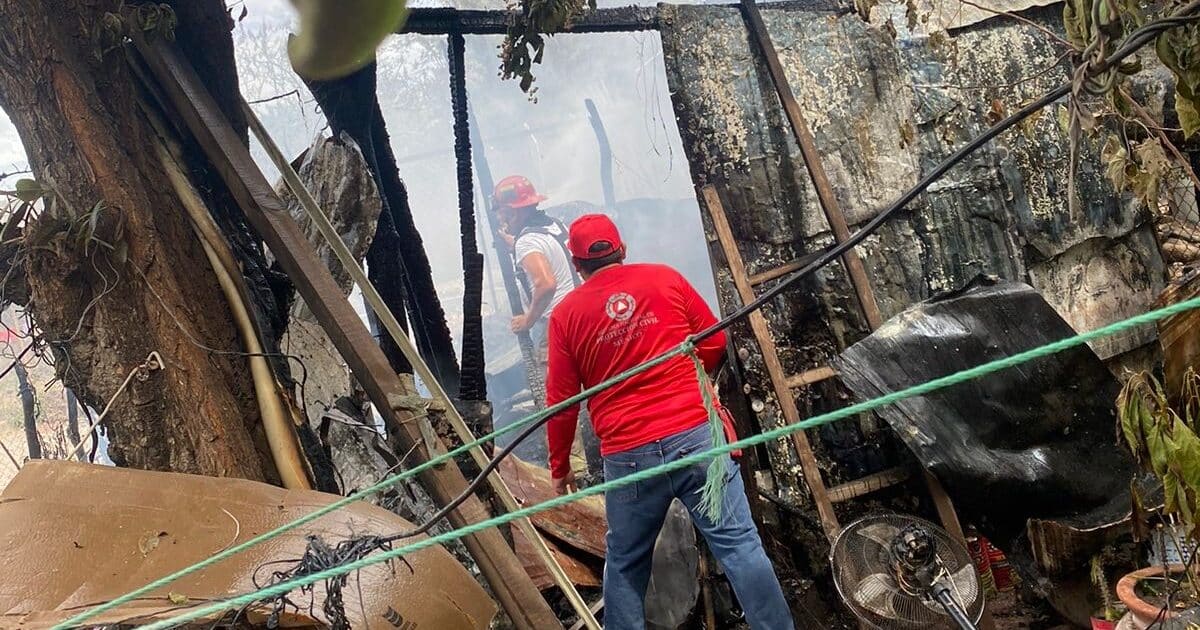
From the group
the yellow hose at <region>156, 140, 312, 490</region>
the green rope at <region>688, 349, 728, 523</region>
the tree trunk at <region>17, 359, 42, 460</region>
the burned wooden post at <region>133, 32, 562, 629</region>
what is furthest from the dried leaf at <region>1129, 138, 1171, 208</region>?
the tree trunk at <region>17, 359, 42, 460</region>

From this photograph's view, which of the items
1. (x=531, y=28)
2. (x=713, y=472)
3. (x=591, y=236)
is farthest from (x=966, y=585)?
(x=531, y=28)

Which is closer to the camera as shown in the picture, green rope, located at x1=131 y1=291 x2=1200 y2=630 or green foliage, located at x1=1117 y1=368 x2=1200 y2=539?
green rope, located at x1=131 y1=291 x2=1200 y2=630

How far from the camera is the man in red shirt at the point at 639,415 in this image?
332cm

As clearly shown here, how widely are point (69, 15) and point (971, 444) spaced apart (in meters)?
4.62

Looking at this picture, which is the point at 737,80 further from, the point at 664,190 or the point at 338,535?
the point at 664,190

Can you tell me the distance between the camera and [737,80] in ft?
15.5

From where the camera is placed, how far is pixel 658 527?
11.4 ft

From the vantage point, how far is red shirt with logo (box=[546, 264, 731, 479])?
3.38 m

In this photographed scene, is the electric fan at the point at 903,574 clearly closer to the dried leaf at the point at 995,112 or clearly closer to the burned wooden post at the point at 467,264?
the burned wooden post at the point at 467,264

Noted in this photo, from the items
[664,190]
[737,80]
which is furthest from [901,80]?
[664,190]

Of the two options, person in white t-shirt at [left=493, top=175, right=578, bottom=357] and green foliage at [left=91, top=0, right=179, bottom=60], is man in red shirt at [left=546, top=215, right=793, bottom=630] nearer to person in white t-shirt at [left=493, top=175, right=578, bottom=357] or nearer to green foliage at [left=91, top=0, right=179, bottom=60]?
green foliage at [left=91, top=0, right=179, bottom=60]

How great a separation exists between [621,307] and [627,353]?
22 centimetres

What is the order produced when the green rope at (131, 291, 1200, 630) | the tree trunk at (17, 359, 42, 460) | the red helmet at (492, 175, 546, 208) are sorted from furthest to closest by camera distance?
the red helmet at (492, 175, 546, 208), the tree trunk at (17, 359, 42, 460), the green rope at (131, 291, 1200, 630)

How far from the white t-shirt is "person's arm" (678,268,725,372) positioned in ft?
15.2
